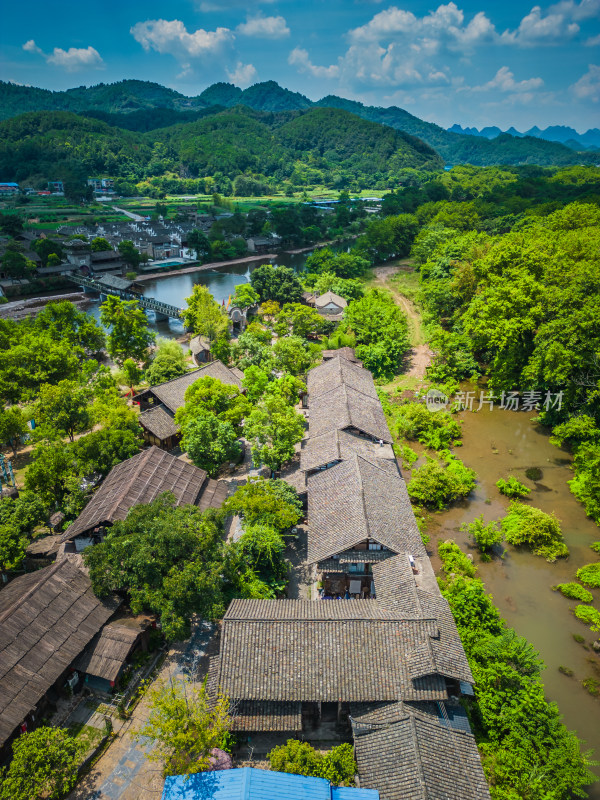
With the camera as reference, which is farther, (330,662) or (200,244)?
(200,244)

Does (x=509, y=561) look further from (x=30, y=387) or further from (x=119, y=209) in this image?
(x=119, y=209)

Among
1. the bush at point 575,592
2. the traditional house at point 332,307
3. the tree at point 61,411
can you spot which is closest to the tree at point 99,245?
the traditional house at point 332,307

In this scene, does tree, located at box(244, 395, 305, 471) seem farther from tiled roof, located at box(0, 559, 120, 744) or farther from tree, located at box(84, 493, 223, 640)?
tiled roof, located at box(0, 559, 120, 744)

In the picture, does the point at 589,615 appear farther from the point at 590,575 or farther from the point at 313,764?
the point at 313,764

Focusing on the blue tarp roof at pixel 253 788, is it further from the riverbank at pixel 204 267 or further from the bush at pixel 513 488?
the riverbank at pixel 204 267

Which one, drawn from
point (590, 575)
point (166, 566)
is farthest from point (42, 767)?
point (590, 575)

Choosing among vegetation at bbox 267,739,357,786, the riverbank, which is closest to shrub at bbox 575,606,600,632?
vegetation at bbox 267,739,357,786
